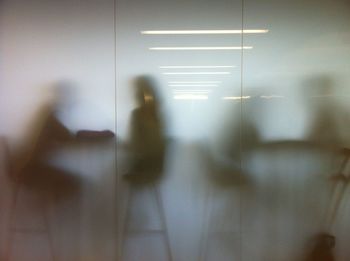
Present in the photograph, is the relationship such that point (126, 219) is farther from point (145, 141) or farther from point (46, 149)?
point (46, 149)

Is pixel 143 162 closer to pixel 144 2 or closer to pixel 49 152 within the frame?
pixel 49 152

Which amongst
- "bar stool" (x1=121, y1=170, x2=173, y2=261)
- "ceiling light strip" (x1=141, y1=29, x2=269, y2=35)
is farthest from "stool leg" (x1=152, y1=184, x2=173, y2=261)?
"ceiling light strip" (x1=141, y1=29, x2=269, y2=35)

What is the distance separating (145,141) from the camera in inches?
75.9

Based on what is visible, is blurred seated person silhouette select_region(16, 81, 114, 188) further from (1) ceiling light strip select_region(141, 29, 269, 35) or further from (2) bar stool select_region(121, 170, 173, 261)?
(1) ceiling light strip select_region(141, 29, 269, 35)

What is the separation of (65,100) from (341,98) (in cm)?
115

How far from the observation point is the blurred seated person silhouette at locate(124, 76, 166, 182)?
6.30 ft

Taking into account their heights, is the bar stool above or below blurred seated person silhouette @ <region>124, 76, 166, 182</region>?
below

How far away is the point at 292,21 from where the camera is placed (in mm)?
1923

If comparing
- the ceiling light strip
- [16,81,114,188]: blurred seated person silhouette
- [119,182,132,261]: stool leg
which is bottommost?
[119,182,132,261]: stool leg

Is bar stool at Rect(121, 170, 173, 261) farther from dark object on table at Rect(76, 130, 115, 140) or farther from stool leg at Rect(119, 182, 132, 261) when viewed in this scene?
dark object on table at Rect(76, 130, 115, 140)

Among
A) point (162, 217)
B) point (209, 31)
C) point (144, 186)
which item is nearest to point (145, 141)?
point (144, 186)

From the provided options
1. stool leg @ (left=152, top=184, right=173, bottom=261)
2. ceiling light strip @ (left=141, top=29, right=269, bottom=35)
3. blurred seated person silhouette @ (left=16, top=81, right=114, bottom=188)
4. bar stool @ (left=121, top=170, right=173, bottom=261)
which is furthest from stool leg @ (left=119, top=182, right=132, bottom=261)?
ceiling light strip @ (left=141, top=29, right=269, bottom=35)

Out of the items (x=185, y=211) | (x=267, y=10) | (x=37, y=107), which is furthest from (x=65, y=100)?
(x=267, y=10)

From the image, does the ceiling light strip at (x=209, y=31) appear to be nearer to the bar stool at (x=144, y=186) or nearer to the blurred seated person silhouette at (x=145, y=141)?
the blurred seated person silhouette at (x=145, y=141)
